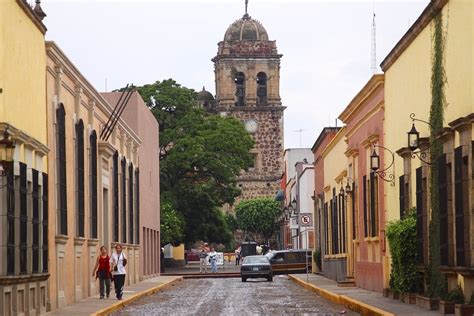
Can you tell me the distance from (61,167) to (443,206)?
10521 millimetres

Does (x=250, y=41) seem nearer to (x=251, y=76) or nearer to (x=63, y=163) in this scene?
(x=251, y=76)

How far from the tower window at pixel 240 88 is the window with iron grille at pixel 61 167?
93057 mm

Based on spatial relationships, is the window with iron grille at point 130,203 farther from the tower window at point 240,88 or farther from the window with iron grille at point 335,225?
the tower window at point 240,88

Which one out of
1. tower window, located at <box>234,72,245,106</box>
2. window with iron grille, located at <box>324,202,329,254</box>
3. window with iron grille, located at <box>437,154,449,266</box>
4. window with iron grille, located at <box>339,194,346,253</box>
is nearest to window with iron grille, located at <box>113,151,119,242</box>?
window with iron grille, located at <box>339,194,346,253</box>

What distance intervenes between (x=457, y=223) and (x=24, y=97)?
28.2 feet

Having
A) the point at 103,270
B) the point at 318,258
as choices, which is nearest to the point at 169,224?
the point at 318,258

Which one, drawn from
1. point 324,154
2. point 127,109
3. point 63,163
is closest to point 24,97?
point 63,163

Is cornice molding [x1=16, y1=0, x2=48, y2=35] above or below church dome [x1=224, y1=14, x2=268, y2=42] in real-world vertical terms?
below

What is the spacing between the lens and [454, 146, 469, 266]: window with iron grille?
23.2 m

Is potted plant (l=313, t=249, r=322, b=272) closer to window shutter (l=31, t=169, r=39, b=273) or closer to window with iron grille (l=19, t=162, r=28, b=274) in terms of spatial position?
window shutter (l=31, t=169, r=39, b=273)

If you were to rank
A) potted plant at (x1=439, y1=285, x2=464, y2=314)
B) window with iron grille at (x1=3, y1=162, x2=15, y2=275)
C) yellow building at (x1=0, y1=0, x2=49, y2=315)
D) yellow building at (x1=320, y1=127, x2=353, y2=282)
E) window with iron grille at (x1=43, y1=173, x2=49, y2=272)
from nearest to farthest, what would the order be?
yellow building at (x1=0, y1=0, x2=49, y2=315) → window with iron grille at (x1=3, y1=162, x2=15, y2=275) → potted plant at (x1=439, y1=285, x2=464, y2=314) → window with iron grille at (x1=43, y1=173, x2=49, y2=272) → yellow building at (x1=320, y1=127, x2=353, y2=282)

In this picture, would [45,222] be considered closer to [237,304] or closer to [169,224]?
[237,304]

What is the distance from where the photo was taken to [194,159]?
81.9 meters

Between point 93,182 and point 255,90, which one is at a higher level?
point 255,90
